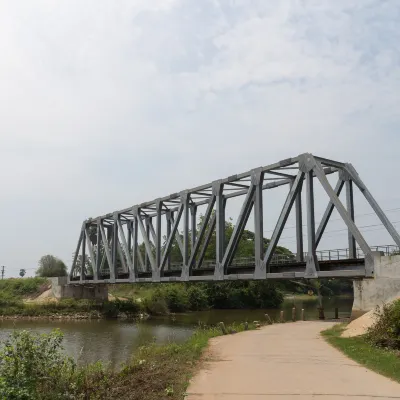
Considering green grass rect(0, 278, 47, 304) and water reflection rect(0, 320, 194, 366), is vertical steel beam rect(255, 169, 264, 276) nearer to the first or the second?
water reflection rect(0, 320, 194, 366)

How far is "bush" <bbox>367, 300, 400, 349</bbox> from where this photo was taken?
16109 mm

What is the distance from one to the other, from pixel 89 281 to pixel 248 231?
3699cm

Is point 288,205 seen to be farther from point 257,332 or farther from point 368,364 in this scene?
point 368,364

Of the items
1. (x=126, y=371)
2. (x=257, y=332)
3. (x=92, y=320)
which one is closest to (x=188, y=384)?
(x=126, y=371)

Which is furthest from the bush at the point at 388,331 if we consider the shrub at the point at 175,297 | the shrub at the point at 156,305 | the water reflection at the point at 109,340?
the shrub at the point at 175,297

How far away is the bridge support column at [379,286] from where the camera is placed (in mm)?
23031

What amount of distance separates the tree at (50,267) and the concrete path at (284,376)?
64.4 metres

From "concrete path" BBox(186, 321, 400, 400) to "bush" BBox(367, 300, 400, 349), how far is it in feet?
5.10

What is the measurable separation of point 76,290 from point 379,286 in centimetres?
4840

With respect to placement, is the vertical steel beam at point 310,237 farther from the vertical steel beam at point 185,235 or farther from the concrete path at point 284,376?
the vertical steel beam at point 185,235

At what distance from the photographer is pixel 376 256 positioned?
80.0 ft

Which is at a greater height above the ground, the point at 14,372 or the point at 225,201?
the point at 225,201

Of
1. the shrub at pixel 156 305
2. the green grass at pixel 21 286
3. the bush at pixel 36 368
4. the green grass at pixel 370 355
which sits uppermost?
the green grass at pixel 21 286

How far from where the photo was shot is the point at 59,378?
34.3 ft
